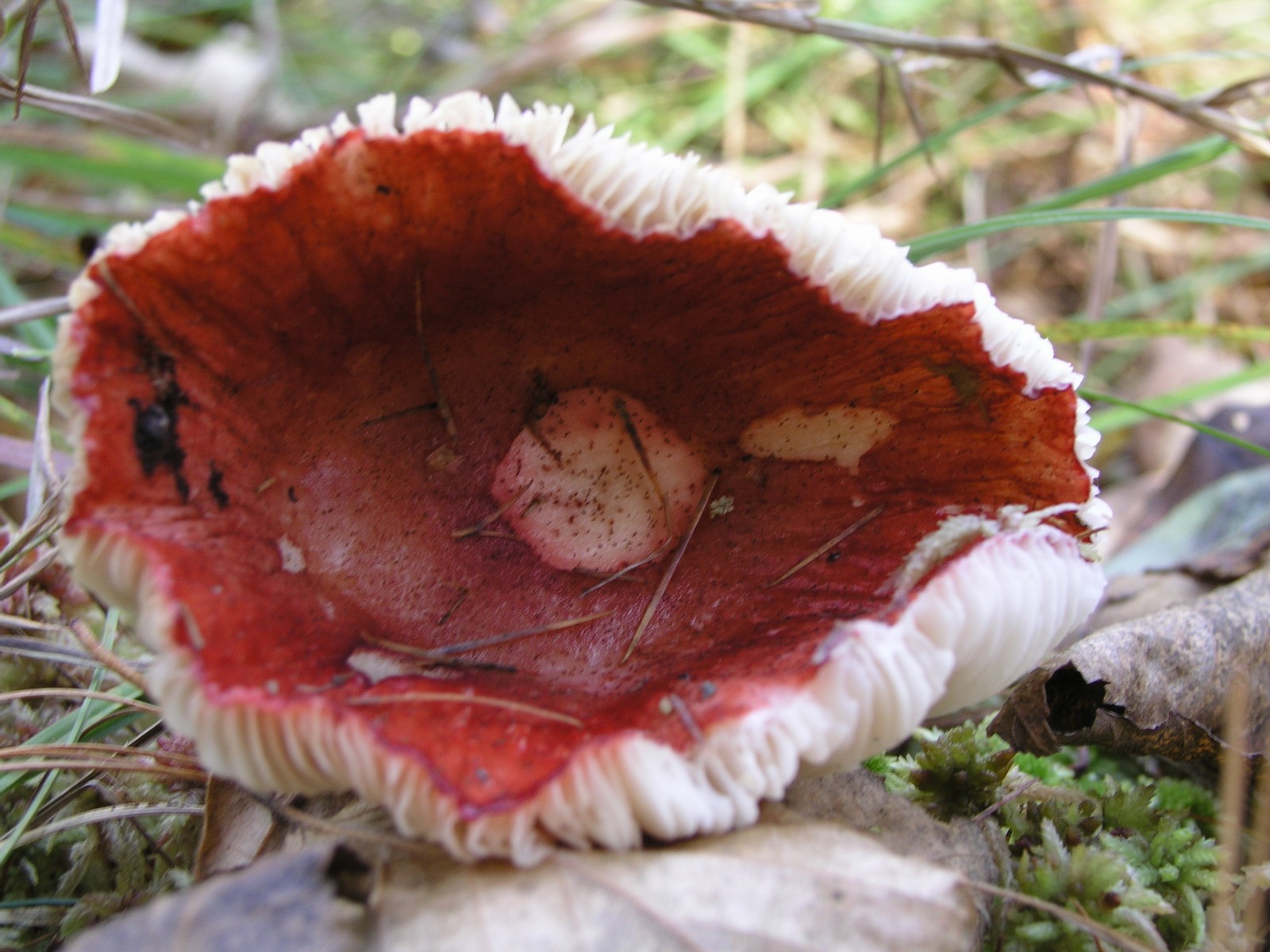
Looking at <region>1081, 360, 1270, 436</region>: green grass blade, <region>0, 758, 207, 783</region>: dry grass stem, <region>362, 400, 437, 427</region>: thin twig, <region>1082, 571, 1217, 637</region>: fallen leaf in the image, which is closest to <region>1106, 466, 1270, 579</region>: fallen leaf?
<region>1082, 571, 1217, 637</region>: fallen leaf

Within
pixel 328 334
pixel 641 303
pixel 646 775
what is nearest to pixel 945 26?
pixel 641 303

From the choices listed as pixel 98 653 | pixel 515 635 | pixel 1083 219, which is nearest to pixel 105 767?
pixel 98 653

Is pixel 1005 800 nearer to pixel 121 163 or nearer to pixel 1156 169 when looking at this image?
pixel 1156 169

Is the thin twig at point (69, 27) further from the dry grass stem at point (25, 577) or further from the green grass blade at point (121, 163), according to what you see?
the green grass blade at point (121, 163)

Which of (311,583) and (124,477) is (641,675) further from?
(124,477)

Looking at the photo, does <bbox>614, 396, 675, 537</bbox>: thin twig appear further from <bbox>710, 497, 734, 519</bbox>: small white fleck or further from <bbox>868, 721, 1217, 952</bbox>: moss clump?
<bbox>868, 721, 1217, 952</bbox>: moss clump

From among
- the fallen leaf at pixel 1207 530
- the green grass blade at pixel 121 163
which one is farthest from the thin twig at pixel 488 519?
the green grass blade at pixel 121 163
